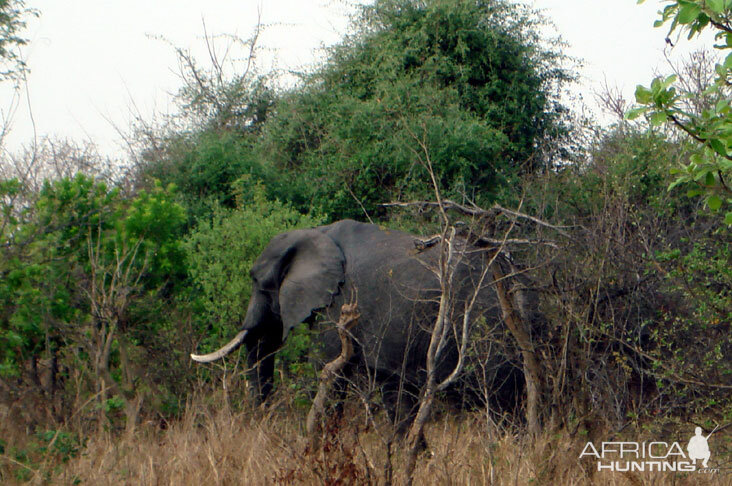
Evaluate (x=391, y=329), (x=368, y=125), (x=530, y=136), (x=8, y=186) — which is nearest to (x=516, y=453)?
(x=391, y=329)

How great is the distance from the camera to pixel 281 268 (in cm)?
860

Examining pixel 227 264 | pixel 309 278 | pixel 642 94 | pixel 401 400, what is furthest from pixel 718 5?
pixel 227 264

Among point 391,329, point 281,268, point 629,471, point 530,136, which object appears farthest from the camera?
point 530,136

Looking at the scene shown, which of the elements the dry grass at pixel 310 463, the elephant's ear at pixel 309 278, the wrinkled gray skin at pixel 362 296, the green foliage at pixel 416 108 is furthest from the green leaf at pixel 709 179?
the green foliage at pixel 416 108

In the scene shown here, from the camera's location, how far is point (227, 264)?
30.0ft

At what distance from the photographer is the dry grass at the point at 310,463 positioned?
4.82 meters

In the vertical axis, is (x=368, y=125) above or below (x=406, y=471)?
above

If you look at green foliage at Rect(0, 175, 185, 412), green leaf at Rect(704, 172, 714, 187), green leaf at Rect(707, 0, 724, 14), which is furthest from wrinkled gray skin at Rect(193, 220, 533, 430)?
green leaf at Rect(707, 0, 724, 14)

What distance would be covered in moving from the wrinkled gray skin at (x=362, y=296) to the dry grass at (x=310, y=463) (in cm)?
167

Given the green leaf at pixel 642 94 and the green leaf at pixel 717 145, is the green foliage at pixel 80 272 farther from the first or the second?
the green leaf at pixel 717 145

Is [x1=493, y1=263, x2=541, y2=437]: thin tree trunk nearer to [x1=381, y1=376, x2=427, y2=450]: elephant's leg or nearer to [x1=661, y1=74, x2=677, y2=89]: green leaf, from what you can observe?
[x1=381, y1=376, x2=427, y2=450]: elephant's leg

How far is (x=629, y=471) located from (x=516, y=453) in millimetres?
664

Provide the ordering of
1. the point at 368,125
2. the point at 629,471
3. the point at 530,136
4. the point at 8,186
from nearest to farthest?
the point at 629,471, the point at 8,186, the point at 368,125, the point at 530,136

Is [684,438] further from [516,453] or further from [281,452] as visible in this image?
[281,452]
